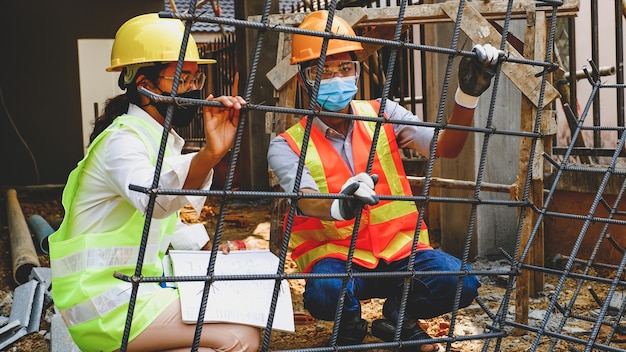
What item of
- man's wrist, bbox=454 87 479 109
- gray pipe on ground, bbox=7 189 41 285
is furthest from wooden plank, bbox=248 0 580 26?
gray pipe on ground, bbox=7 189 41 285

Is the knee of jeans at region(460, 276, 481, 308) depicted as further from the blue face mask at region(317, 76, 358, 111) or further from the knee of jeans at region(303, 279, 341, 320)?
the blue face mask at region(317, 76, 358, 111)

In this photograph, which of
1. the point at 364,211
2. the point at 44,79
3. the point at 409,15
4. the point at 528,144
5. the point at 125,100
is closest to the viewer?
the point at 125,100

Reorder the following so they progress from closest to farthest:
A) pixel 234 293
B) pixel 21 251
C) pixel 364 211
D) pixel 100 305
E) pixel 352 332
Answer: pixel 100 305
pixel 234 293
pixel 364 211
pixel 352 332
pixel 21 251

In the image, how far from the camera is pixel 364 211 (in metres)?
3.76

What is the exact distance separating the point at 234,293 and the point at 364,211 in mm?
1087

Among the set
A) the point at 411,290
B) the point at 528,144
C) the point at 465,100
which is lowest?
the point at 411,290

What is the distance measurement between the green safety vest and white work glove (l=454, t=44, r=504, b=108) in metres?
1.18

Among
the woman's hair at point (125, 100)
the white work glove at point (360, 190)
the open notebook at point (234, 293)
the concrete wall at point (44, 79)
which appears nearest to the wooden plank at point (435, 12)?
the woman's hair at point (125, 100)

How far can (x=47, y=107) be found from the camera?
13703mm

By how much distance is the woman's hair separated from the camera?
120 inches

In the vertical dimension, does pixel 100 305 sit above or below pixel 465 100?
below

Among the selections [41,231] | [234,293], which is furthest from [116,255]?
[41,231]

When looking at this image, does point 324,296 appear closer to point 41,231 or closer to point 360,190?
point 360,190

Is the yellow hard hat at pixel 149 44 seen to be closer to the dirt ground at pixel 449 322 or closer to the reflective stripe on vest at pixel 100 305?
the reflective stripe on vest at pixel 100 305
